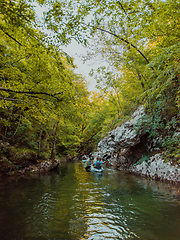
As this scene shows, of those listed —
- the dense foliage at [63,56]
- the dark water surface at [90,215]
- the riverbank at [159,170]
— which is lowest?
the dark water surface at [90,215]

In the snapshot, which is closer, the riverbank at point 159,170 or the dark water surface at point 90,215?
the dark water surface at point 90,215

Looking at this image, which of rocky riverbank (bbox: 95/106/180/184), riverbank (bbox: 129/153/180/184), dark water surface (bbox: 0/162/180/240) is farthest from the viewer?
rocky riverbank (bbox: 95/106/180/184)

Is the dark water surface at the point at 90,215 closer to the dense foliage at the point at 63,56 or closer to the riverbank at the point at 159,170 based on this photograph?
the riverbank at the point at 159,170

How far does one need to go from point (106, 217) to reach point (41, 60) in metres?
5.76

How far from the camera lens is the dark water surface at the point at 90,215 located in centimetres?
344

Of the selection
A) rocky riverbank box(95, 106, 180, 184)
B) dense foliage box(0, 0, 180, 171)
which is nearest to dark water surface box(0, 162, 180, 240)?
rocky riverbank box(95, 106, 180, 184)

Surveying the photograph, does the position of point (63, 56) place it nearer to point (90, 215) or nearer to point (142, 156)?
point (90, 215)

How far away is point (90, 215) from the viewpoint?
439 centimetres

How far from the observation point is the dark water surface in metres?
3.44

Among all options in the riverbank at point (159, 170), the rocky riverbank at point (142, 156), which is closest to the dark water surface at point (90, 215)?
the riverbank at point (159, 170)

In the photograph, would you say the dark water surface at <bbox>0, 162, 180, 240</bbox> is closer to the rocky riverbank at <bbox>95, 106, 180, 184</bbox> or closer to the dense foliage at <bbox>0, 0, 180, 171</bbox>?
the rocky riverbank at <bbox>95, 106, 180, 184</bbox>

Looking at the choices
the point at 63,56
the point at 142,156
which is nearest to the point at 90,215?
the point at 63,56

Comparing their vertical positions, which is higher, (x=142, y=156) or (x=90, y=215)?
(x=142, y=156)

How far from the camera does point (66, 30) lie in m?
3.90
